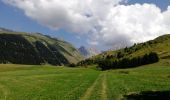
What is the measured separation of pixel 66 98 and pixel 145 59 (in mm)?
161216

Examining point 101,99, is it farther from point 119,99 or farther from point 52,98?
point 52,98

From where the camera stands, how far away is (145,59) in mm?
194750

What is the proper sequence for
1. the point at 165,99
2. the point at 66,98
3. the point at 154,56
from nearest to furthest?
the point at 165,99, the point at 66,98, the point at 154,56

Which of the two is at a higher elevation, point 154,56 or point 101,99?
point 154,56

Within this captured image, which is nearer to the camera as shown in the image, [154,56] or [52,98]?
[52,98]

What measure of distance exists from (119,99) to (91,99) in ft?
9.83

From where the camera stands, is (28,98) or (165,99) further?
(28,98)

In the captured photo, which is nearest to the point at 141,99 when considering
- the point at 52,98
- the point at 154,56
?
the point at 52,98

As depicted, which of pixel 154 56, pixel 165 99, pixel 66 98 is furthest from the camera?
pixel 154 56

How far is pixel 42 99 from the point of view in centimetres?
3719

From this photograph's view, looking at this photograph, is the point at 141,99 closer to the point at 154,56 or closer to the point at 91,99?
the point at 91,99

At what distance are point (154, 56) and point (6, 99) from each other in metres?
156

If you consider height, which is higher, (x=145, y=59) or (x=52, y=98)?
(x=145, y=59)

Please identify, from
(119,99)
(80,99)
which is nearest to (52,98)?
(80,99)
